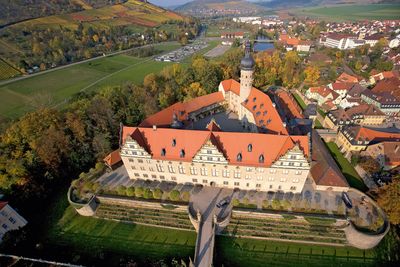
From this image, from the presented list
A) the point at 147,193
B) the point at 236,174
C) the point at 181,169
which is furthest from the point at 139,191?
the point at 236,174

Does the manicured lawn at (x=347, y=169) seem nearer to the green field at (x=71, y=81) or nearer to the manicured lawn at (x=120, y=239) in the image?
the manicured lawn at (x=120, y=239)

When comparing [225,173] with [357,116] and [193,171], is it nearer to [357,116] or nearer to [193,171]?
[193,171]

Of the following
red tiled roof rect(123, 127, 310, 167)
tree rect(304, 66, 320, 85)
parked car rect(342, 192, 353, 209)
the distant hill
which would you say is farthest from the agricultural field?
parked car rect(342, 192, 353, 209)

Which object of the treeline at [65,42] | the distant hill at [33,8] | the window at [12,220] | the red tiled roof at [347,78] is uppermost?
the distant hill at [33,8]

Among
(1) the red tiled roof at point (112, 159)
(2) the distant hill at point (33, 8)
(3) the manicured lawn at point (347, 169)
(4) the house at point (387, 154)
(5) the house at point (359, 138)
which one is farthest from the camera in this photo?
(2) the distant hill at point (33, 8)

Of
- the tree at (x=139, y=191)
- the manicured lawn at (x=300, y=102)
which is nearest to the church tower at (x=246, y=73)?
the manicured lawn at (x=300, y=102)

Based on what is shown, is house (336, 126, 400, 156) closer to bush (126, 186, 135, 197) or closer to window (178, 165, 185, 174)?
window (178, 165, 185, 174)
